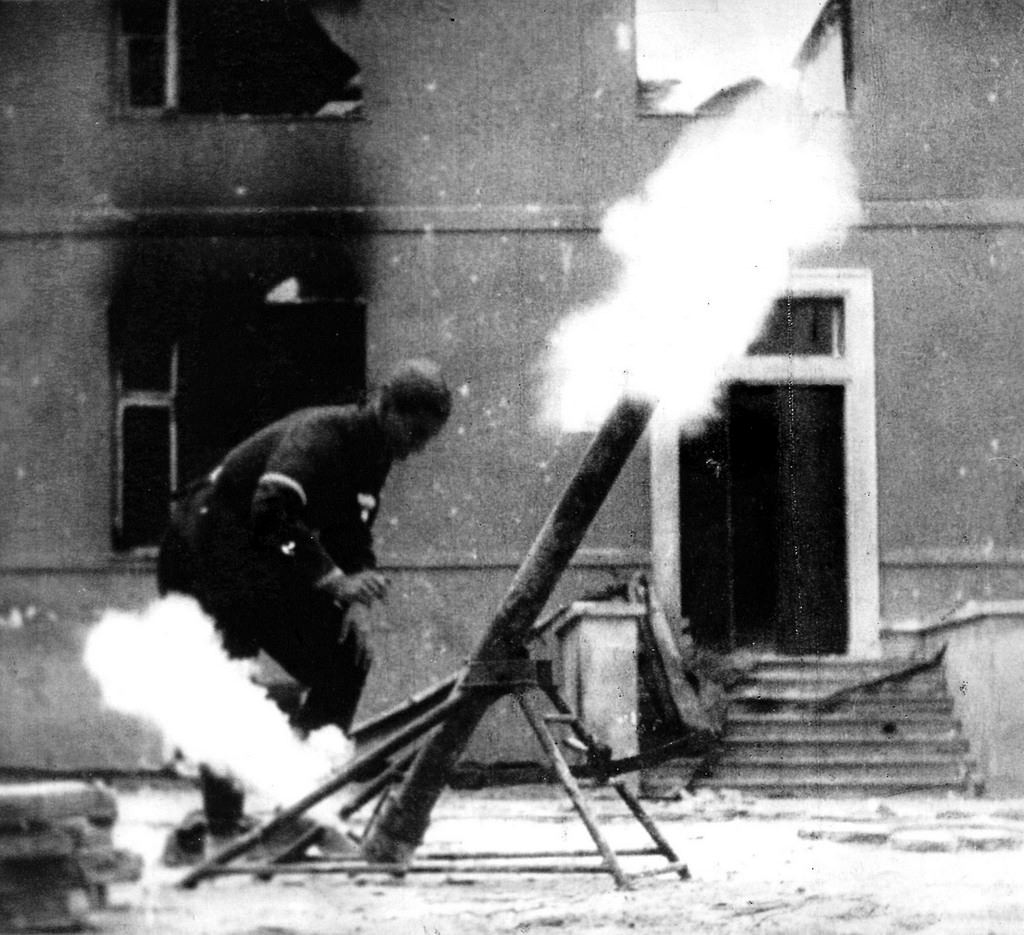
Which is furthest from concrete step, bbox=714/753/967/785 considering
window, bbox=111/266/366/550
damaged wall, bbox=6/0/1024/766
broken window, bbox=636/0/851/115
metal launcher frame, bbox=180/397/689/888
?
metal launcher frame, bbox=180/397/689/888

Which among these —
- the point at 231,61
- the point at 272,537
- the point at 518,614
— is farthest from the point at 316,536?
the point at 231,61

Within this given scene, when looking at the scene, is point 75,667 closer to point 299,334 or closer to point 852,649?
point 299,334

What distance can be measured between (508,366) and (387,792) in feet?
19.1

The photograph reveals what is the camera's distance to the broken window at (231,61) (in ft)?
35.0

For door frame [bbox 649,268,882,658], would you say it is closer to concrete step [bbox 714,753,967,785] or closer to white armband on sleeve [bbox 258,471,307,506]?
concrete step [bbox 714,753,967,785]

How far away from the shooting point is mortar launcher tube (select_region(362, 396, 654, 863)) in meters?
5.21

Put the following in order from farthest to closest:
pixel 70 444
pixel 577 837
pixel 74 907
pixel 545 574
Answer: pixel 70 444 → pixel 577 837 → pixel 545 574 → pixel 74 907

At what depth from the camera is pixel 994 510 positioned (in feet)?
35.1

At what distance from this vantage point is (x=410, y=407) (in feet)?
17.5

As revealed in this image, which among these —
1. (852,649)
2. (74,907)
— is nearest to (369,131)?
(852,649)

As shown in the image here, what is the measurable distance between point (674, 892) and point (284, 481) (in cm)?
182

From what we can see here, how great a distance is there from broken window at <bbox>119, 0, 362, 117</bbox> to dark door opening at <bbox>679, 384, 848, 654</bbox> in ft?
11.5

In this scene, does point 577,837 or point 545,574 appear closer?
point 545,574

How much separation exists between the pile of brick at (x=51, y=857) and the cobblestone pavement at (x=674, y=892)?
12 cm
